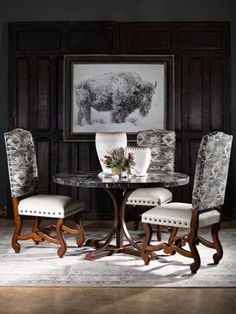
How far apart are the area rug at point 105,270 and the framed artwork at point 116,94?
1858 mm

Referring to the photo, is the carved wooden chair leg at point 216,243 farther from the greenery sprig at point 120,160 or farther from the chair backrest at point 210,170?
the greenery sprig at point 120,160

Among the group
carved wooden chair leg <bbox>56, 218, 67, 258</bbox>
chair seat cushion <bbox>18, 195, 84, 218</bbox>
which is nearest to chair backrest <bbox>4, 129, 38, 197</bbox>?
chair seat cushion <bbox>18, 195, 84, 218</bbox>

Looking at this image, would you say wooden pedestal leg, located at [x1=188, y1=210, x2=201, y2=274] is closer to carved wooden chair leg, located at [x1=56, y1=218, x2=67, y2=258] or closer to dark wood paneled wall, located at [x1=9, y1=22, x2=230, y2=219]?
carved wooden chair leg, located at [x1=56, y1=218, x2=67, y2=258]

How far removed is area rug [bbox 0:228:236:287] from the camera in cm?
351

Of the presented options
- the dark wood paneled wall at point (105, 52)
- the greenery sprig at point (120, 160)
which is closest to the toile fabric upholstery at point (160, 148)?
the dark wood paneled wall at point (105, 52)

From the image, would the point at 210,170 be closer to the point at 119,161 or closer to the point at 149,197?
the point at 119,161

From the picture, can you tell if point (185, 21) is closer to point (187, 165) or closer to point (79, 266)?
point (187, 165)

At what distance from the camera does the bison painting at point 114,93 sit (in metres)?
5.98

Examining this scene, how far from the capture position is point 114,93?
598 cm

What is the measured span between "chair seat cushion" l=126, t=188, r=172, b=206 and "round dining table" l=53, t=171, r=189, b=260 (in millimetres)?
253

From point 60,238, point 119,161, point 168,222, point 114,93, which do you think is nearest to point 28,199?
point 60,238

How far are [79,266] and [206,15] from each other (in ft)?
11.4

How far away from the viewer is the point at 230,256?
427cm

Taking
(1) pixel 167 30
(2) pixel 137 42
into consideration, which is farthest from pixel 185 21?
(2) pixel 137 42
